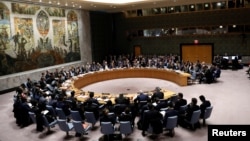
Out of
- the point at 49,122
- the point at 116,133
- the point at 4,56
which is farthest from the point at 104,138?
the point at 4,56

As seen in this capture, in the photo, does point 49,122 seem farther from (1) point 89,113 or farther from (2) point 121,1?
(2) point 121,1

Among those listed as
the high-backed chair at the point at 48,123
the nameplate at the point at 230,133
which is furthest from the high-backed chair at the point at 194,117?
the high-backed chair at the point at 48,123

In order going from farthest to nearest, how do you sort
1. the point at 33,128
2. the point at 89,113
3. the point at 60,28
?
the point at 60,28, the point at 33,128, the point at 89,113

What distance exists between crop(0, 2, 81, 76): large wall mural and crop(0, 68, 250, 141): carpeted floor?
108 inches

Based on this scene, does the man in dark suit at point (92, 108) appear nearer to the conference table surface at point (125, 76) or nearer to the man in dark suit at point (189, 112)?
the man in dark suit at point (189, 112)

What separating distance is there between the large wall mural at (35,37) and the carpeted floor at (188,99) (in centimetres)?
274

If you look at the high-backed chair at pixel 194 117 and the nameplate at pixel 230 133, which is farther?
the high-backed chair at pixel 194 117

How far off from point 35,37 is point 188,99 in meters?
12.0

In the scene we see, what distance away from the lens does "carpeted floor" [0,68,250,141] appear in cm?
869

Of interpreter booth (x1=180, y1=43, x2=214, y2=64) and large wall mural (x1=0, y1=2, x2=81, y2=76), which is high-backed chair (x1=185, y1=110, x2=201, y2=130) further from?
interpreter booth (x1=180, y1=43, x2=214, y2=64)

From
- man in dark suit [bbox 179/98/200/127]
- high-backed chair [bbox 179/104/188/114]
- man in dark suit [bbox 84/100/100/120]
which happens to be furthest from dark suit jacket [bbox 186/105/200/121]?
man in dark suit [bbox 84/100/100/120]

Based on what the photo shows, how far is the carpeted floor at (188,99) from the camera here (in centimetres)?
869

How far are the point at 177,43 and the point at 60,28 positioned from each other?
1140 centimetres

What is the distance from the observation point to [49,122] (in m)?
9.42
